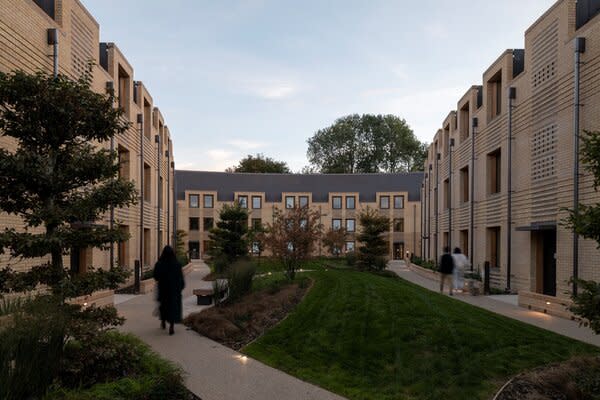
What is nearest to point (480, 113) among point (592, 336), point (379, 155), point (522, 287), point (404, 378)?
point (522, 287)

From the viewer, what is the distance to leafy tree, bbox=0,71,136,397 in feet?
21.5

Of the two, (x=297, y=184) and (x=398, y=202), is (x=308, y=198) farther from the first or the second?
(x=398, y=202)

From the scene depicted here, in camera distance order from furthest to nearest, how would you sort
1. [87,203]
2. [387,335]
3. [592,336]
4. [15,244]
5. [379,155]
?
[379,155]
[592,336]
[387,335]
[87,203]
[15,244]

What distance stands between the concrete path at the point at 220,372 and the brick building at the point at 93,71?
2.64 metres

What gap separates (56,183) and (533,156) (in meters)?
16.4

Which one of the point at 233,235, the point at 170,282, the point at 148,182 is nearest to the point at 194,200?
the point at 233,235

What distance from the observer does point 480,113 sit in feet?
76.7

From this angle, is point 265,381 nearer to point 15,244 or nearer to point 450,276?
point 15,244

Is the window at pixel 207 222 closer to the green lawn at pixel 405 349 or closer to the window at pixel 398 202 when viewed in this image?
the window at pixel 398 202

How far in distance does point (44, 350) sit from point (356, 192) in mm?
49509

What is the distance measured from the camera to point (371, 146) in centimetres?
7675

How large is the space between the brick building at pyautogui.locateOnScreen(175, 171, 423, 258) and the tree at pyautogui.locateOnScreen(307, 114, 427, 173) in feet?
70.9

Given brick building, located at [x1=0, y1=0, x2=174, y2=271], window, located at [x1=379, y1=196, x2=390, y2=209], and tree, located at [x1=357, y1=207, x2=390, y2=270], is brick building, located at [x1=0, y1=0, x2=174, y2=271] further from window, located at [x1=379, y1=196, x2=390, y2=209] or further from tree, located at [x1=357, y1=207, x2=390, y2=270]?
window, located at [x1=379, y1=196, x2=390, y2=209]

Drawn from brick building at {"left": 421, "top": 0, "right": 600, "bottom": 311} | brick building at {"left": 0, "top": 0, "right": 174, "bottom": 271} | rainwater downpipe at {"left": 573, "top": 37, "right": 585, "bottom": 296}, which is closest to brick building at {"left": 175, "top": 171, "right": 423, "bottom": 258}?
brick building at {"left": 0, "top": 0, "right": 174, "bottom": 271}
